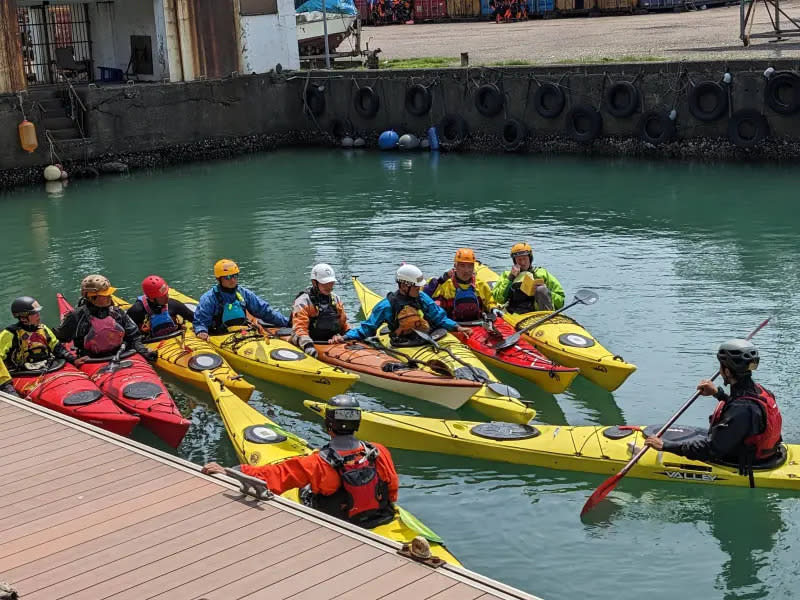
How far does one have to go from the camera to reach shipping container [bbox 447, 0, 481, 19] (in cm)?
4334

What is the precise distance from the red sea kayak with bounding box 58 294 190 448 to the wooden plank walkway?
5.73 feet

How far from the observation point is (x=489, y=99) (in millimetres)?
26547

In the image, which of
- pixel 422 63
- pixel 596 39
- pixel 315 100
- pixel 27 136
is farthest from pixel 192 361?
pixel 596 39

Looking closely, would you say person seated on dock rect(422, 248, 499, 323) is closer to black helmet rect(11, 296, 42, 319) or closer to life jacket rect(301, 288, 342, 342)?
life jacket rect(301, 288, 342, 342)

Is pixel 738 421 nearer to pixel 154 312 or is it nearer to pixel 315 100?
pixel 154 312

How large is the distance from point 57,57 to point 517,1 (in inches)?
775

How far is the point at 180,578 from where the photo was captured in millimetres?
6484

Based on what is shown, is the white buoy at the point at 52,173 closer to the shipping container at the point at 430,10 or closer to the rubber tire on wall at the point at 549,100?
the rubber tire on wall at the point at 549,100

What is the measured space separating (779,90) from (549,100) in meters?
5.35

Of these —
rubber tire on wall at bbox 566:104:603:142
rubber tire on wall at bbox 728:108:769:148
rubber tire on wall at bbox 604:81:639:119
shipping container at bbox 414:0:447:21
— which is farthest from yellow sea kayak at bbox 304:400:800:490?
shipping container at bbox 414:0:447:21

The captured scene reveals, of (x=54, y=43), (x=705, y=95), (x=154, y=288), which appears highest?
(x=54, y=43)

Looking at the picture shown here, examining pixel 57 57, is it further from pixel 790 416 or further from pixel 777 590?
pixel 777 590

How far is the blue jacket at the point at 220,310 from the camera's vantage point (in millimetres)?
12352

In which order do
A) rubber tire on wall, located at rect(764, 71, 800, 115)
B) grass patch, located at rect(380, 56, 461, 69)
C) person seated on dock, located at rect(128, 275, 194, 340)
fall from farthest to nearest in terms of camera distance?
grass patch, located at rect(380, 56, 461, 69), rubber tire on wall, located at rect(764, 71, 800, 115), person seated on dock, located at rect(128, 275, 194, 340)
